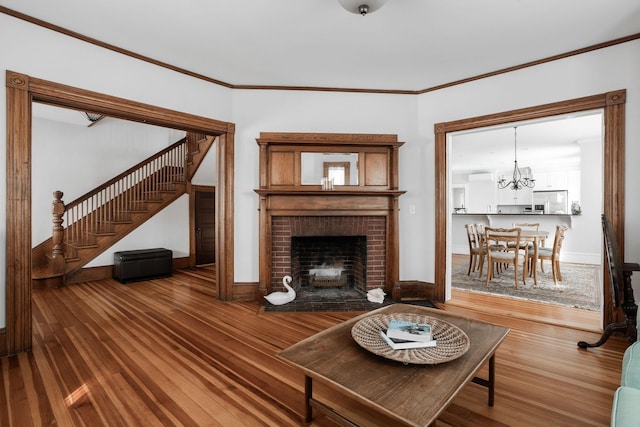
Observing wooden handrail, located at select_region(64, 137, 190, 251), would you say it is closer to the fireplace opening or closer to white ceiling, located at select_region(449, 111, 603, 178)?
the fireplace opening

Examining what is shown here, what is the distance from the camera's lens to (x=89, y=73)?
2.76 meters

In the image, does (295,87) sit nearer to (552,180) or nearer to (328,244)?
(328,244)

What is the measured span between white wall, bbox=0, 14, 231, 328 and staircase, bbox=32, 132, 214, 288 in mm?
1562

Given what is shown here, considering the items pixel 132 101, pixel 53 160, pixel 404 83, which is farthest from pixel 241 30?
pixel 53 160

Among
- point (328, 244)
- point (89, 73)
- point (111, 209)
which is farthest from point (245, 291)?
point (111, 209)

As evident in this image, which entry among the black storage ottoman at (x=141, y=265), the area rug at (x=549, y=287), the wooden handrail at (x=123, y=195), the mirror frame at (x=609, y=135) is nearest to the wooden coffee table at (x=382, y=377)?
the mirror frame at (x=609, y=135)

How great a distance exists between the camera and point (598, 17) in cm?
243

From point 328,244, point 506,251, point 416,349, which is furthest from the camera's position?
point 506,251

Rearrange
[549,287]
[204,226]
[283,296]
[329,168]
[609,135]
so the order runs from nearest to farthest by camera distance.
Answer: [609,135]
[283,296]
[329,168]
[549,287]
[204,226]

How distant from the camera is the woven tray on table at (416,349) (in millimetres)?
1432

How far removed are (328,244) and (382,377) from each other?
2850 millimetres

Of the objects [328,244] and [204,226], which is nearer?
[328,244]

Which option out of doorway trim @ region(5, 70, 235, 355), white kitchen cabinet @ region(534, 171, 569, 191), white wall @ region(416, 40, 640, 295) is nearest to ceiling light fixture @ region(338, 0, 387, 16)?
white wall @ region(416, 40, 640, 295)

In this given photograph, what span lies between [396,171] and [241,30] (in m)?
2.22
